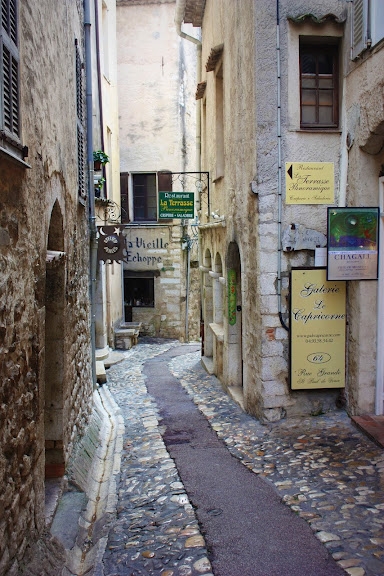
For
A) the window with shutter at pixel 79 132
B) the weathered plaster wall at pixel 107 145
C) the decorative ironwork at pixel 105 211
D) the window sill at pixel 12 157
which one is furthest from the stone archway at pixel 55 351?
the weathered plaster wall at pixel 107 145

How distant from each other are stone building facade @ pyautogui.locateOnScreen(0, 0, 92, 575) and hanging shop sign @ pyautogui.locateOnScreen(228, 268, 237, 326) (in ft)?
12.0

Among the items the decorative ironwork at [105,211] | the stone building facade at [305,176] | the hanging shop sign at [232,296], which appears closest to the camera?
the stone building facade at [305,176]

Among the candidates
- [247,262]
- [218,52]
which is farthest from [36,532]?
[218,52]

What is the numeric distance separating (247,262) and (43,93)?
14.1 feet

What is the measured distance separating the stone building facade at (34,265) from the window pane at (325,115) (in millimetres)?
3317

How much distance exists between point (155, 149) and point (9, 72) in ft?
53.9

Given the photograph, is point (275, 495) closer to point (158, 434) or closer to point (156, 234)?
point (158, 434)

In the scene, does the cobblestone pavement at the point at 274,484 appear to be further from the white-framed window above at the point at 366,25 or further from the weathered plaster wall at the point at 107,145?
the weathered plaster wall at the point at 107,145

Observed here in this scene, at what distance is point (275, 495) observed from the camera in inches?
207

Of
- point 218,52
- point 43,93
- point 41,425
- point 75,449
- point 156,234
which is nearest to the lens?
point 41,425

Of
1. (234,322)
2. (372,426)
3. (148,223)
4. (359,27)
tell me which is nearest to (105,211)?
(148,223)

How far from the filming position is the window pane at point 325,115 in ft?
24.7

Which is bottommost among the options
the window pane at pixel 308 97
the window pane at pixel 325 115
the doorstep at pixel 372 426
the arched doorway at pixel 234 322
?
A: the doorstep at pixel 372 426

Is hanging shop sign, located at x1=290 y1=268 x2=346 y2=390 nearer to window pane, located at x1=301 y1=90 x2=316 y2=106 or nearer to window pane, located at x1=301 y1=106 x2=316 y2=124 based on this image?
window pane, located at x1=301 y1=106 x2=316 y2=124
